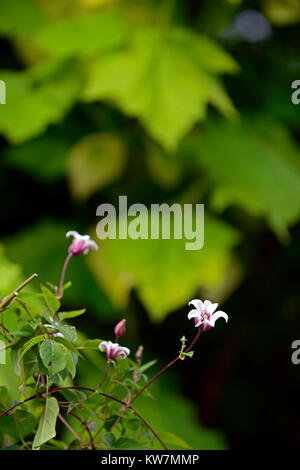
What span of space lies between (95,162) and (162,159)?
0.10 m

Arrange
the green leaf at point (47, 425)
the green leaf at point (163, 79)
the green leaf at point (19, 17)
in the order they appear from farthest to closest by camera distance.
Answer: the green leaf at point (19, 17), the green leaf at point (163, 79), the green leaf at point (47, 425)

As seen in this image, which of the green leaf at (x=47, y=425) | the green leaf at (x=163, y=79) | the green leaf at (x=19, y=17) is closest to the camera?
the green leaf at (x=47, y=425)

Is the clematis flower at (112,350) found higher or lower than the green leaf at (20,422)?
higher

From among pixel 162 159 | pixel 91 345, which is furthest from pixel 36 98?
pixel 91 345

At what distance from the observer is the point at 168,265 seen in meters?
0.78

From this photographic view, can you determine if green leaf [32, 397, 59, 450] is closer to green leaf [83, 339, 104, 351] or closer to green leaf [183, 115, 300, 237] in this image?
green leaf [83, 339, 104, 351]

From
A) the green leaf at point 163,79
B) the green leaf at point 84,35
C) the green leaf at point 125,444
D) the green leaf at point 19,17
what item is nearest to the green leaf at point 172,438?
the green leaf at point 125,444

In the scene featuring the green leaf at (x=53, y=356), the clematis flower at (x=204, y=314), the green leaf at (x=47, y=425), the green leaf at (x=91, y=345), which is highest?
the clematis flower at (x=204, y=314)

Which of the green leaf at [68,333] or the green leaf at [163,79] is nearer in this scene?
the green leaf at [68,333]

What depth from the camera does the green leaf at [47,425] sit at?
224 mm

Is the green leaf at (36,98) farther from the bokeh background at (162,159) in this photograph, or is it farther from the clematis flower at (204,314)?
the clematis flower at (204,314)

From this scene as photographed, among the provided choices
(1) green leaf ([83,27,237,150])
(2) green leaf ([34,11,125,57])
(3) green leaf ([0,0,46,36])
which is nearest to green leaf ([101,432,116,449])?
(1) green leaf ([83,27,237,150])

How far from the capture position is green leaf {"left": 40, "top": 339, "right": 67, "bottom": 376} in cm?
23
